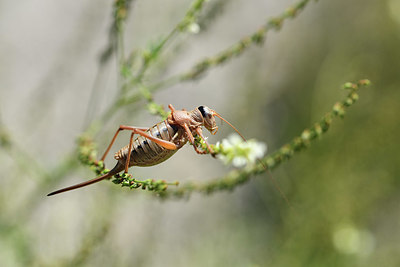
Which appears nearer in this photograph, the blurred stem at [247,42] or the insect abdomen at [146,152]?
the insect abdomen at [146,152]

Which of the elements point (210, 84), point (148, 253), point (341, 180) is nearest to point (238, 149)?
point (148, 253)

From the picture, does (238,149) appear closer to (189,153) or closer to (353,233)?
(353,233)

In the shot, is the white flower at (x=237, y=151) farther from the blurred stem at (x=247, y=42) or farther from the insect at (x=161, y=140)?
the blurred stem at (x=247, y=42)

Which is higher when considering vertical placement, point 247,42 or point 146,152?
point 247,42

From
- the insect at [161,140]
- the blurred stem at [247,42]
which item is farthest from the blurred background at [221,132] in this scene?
the insect at [161,140]

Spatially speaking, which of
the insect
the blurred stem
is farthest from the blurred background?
the insect

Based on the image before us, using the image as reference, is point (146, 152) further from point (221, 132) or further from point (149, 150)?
point (221, 132)

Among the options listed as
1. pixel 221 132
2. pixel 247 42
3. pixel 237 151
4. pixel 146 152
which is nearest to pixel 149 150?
pixel 146 152
